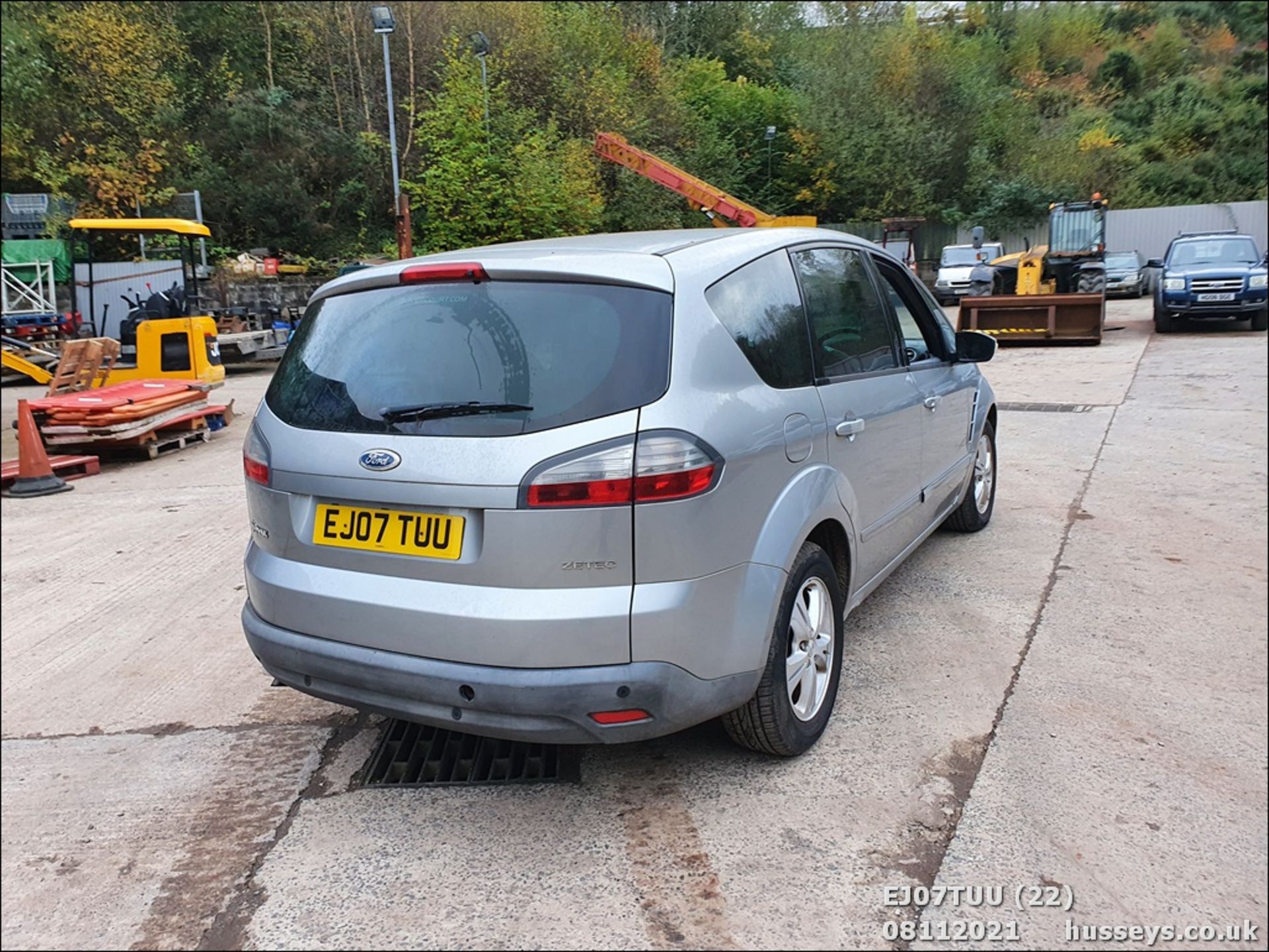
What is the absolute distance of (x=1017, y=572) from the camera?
16.5ft

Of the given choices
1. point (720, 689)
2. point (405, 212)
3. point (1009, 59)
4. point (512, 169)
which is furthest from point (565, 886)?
point (1009, 59)

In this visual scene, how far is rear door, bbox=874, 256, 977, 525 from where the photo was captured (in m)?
4.39

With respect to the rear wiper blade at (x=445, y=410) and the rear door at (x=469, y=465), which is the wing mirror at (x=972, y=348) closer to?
the rear door at (x=469, y=465)

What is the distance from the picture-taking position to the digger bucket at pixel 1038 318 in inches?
632

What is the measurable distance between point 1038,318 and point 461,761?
51.7 ft

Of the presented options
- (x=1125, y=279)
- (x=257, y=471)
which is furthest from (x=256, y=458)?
(x=1125, y=279)

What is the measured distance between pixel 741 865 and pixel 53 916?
1857 mm

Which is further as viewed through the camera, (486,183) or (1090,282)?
(486,183)

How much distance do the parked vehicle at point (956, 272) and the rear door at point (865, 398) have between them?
22.6 metres

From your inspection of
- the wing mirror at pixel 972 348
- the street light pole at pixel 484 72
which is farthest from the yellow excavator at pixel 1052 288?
the wing mirror at pixel 972 348

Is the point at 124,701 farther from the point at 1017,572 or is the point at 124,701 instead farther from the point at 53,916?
the point at 1017,572

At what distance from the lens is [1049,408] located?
34.0ft

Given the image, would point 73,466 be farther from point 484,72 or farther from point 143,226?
point 484,72

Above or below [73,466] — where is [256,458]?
above
